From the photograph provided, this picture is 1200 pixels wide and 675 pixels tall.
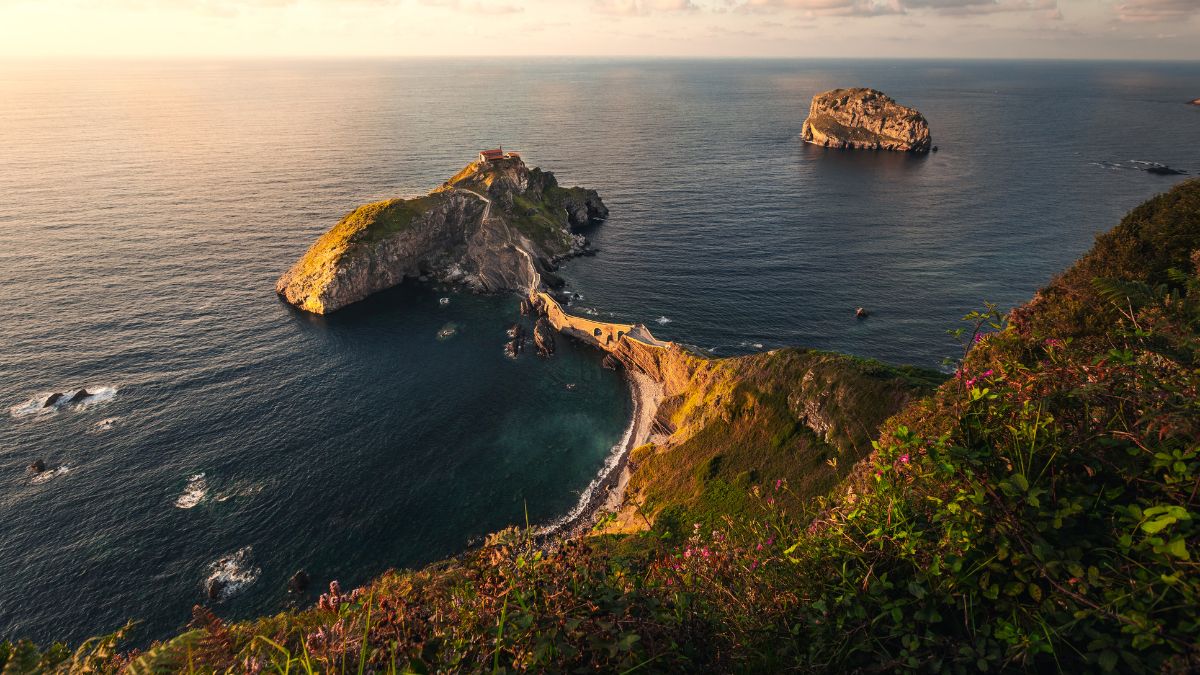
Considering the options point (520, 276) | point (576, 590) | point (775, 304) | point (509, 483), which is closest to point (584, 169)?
point (520, 276)

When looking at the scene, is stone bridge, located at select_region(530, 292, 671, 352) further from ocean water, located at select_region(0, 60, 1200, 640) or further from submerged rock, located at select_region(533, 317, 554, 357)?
ocean water, located at select_region(0, 60, 1200, 640)

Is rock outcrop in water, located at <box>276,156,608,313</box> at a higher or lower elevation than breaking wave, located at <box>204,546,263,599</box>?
higher

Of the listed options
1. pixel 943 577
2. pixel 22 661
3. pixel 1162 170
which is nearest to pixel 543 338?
pixel 22 661

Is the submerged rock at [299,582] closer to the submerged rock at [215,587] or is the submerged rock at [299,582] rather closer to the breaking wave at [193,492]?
the submerged rock at [215,587]

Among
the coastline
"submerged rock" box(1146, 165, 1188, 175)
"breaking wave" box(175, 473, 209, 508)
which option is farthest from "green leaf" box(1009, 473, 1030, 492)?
"submerged rock" box(1146, 165, 1188, 175)

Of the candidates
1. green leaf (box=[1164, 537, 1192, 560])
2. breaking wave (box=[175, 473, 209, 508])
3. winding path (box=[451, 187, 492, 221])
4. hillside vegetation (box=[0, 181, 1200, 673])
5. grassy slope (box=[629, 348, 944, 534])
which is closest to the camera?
green leaf (box=[1164, 537, 1192, 560])

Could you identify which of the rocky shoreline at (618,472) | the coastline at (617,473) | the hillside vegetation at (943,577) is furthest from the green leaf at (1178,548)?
the coastline at (617,473)
